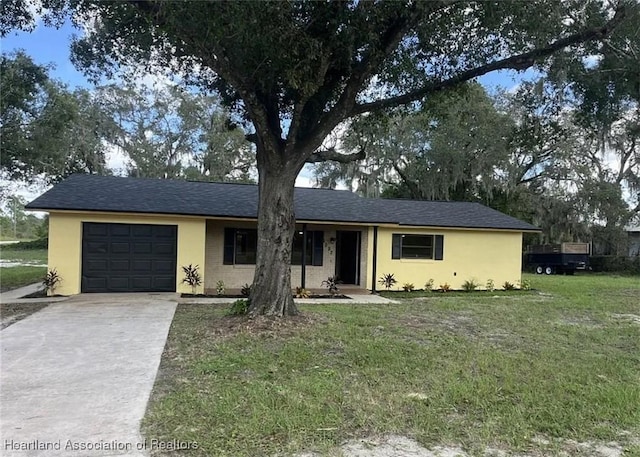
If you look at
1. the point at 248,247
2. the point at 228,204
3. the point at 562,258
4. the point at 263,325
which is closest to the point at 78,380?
the point at 263,325

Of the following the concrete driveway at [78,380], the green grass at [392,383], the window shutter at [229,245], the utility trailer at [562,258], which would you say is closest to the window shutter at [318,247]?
the window shutter at [229,245]

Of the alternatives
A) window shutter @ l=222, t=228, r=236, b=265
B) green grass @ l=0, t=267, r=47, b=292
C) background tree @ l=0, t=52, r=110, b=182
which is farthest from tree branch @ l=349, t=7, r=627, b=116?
background tree @ l=0, t=52, r=110, b=182

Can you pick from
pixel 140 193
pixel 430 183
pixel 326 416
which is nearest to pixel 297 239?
pixel 140 193

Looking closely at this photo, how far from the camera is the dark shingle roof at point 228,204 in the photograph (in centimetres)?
1275

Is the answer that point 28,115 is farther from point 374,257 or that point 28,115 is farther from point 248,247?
point 374,257

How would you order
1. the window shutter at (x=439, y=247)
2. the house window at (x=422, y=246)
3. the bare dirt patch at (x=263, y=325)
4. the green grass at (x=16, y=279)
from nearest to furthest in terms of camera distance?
the bare dirt patch at (x=263, y=325) → the green grass at (x=16, y=279) → the house window at (x=422, y=246) → the window shutter at (x=439, y=247)

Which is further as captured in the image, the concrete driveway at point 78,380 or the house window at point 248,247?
the house window at point 248,247

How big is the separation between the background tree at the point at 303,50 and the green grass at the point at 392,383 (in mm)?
1928

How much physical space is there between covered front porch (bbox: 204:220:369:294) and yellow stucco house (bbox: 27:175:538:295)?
0.03 metres

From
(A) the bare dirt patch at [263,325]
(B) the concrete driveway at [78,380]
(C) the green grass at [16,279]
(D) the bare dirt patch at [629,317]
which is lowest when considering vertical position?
(C) the green grass at [16,279]

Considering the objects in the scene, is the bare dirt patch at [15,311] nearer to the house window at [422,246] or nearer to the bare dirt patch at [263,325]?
the bare dirt patch at [263,325]

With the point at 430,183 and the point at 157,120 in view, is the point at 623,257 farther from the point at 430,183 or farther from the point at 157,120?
the point at 157,120

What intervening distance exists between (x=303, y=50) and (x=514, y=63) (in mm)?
4108

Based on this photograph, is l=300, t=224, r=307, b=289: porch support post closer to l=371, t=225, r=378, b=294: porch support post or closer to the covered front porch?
the covered front porch
